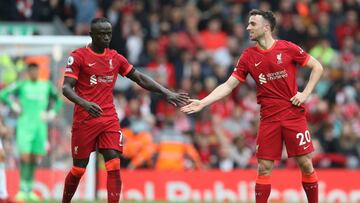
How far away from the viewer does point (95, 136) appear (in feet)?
40.9

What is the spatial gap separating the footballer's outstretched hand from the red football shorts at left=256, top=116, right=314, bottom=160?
1.92 m

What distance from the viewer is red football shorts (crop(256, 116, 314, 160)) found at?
488 inches

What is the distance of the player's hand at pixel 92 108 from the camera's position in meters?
12.0

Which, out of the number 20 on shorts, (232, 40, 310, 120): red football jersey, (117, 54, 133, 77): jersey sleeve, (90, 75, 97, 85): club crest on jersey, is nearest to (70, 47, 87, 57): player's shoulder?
(90, 75, 97, 85): club crest on jersey

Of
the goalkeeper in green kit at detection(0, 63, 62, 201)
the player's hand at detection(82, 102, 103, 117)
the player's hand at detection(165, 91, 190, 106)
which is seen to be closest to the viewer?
the player's hand at detection(82, 102, 103, 117)

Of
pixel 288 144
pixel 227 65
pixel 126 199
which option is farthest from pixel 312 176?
pixel 227 65

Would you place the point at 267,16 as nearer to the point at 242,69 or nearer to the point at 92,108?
the point at 242,69

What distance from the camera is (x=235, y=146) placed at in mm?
21156

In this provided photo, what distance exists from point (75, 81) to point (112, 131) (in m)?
0.72

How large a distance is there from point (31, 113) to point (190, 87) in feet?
15.5

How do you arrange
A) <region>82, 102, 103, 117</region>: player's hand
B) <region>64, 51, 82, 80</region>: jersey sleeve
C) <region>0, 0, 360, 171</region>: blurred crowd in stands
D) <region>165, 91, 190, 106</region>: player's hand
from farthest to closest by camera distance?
<region>0, 0, 360, 171</region>: blurred crowd in stands < <region>165, 91, 190, 106</region>: player's hand < <region>64, 51, 82, 80</region>: jersey sleeve < <region>82, 102, 103, 117</region>: player's hand

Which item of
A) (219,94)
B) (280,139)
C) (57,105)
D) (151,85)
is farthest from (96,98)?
(57,105)

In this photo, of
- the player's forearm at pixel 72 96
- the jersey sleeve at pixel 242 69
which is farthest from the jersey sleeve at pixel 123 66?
the jersey sleeve at pixel 242 69

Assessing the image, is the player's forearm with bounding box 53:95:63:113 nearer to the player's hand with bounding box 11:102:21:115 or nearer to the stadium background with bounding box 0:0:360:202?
the player's hand with bounding box 11:102:21:115
